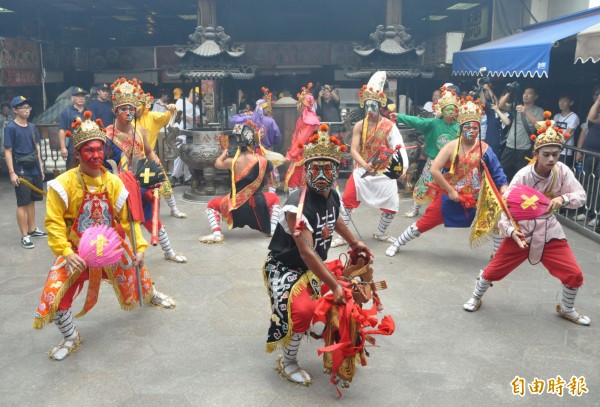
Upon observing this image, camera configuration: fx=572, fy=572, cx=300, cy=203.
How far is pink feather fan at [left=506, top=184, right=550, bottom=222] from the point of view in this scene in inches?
183

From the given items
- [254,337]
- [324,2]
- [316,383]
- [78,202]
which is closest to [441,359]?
[316,383]

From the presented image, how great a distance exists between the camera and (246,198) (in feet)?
23.4

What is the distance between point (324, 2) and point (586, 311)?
1140 centimetres

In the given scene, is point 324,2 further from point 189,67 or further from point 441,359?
point 441,359

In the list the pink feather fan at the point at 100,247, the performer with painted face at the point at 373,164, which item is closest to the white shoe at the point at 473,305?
the performer with painted face at the point at 373,164

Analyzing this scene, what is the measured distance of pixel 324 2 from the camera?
14.5 meters

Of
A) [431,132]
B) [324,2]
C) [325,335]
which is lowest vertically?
[325,335]

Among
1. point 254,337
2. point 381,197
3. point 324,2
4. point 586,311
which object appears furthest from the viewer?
point 324,2

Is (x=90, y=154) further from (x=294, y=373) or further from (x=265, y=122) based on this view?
(x=265, y=122)

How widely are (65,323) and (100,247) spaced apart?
2.32 ft

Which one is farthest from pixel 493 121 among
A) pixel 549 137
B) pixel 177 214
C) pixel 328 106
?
pixel 177 214

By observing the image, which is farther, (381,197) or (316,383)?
(381,197)

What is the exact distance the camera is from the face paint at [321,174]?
3.73 metres

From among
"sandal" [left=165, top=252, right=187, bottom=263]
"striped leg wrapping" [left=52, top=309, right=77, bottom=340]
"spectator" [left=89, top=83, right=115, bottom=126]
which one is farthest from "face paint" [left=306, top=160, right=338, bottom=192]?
"spectator" [left=89, top=83, right=115, bottom=126]
